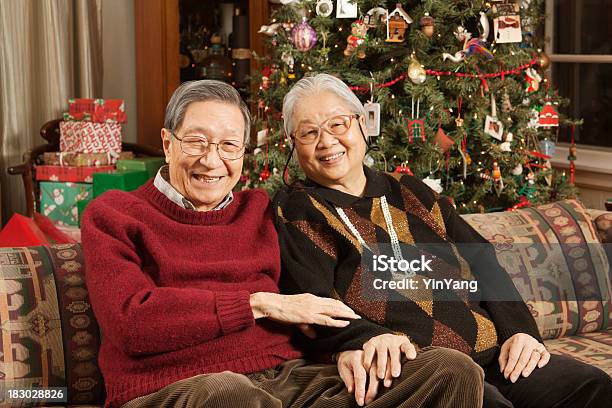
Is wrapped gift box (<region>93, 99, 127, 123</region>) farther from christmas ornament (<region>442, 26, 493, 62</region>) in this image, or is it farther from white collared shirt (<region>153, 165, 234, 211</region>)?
white collared shirt (<region>153, 165, 234, 211</region>)

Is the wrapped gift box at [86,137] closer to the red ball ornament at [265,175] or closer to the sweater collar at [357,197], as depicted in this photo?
the red ball ornament at [265,175]

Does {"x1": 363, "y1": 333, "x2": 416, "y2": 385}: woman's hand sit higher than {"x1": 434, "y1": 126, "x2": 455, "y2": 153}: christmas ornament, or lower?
lower

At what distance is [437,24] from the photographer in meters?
3.80

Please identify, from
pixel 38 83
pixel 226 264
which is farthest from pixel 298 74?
pixel 226 264

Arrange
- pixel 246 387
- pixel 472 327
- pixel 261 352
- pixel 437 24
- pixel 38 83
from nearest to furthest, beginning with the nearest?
pixel 246 387 < pixel 261 352 < pixel 472 327 < pixel 437 24 < pixel 38 83

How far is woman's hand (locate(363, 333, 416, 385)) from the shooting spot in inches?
71.4

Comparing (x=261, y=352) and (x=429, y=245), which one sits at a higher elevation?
(x=429, y=245)

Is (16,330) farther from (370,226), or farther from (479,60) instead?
(479,60)

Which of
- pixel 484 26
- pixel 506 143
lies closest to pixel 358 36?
pixel 484 26

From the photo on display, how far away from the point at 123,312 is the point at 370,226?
2.24ft

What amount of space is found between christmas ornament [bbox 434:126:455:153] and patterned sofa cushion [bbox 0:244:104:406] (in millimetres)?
2038

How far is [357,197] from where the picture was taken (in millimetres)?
2242

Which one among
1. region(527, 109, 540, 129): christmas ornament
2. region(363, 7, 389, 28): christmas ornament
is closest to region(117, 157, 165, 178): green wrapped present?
region(363, 7, 389, 28): christmas ornament

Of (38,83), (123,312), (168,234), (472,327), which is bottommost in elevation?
(472,327)
